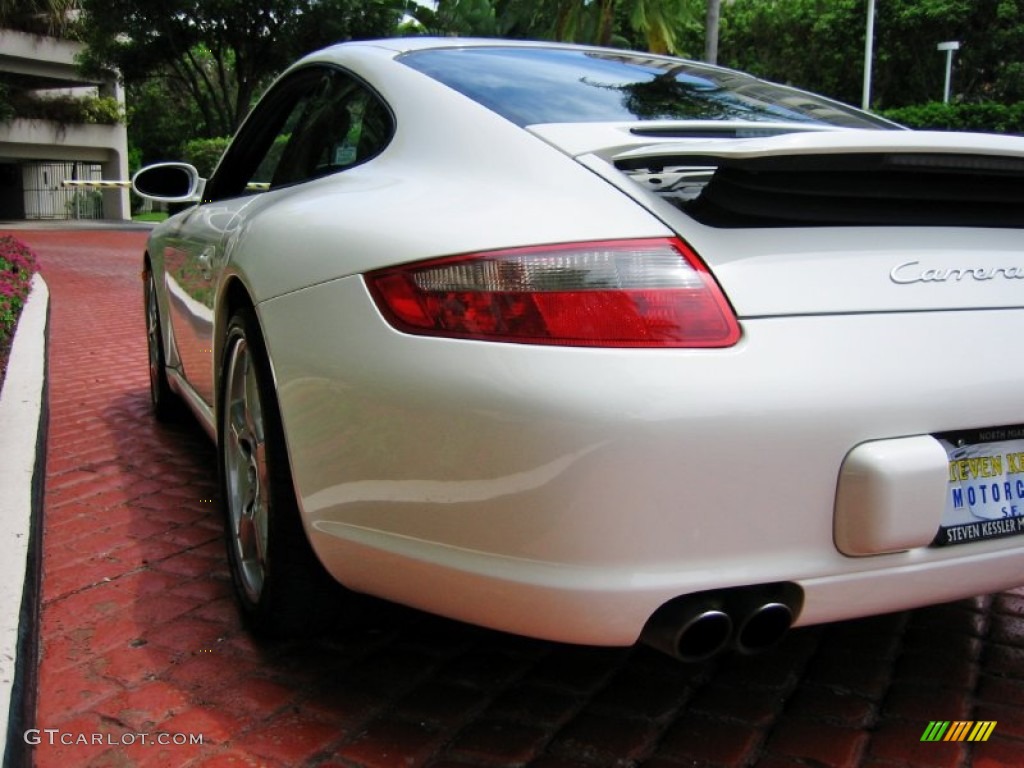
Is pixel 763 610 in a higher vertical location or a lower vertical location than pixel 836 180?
lower

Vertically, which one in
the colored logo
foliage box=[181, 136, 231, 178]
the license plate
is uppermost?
the license plate

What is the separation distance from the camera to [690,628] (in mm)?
1841

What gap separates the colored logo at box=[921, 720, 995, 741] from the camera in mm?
2211

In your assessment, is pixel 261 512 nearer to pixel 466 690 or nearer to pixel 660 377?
pixel 466 690

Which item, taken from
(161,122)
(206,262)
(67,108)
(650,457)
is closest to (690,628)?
(650,457)

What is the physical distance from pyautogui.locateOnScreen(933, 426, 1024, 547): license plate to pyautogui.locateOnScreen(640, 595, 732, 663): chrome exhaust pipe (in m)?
0.45

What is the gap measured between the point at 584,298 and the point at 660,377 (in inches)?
7.9

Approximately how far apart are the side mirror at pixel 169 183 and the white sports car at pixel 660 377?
90.5 inches

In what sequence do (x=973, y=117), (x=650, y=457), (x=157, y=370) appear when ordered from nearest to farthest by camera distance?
(x=650, y=457)
(x=157, y=370)
(x=973, y=117)

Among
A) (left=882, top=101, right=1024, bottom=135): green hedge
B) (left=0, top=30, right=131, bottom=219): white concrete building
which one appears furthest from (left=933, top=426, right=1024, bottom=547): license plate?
(left=0, top=30, right=131, bottom=219): white concrete building

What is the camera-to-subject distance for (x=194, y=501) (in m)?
3.91

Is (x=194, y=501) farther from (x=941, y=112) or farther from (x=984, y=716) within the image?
(x=941, y=112)

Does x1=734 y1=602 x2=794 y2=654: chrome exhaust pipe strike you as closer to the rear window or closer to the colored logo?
the colored logo

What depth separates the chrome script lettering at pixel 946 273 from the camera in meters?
1.96
